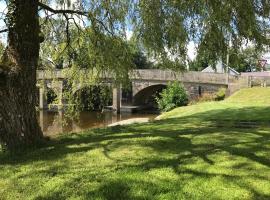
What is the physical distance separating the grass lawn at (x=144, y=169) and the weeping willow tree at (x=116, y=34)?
1010 mm

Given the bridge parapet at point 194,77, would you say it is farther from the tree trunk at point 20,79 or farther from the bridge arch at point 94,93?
the tree trunk at point 20,79

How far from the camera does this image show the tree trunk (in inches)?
384

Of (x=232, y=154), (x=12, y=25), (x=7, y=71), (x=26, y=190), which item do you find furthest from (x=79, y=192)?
(x=12, y=25)

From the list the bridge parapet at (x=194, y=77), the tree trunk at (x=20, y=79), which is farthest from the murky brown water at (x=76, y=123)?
the tree trunk at (x=20, y=79)

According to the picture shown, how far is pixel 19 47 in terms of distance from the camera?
10086 mm

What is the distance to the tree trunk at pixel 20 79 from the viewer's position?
32.0 ft

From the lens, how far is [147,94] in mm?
52469

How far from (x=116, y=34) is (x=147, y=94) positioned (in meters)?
39.6

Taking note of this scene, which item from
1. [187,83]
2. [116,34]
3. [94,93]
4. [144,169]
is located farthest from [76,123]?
[144,169]

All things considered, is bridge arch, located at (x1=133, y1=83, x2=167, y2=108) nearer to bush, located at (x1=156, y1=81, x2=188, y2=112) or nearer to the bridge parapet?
the bridge parapet

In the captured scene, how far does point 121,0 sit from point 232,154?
5815mm

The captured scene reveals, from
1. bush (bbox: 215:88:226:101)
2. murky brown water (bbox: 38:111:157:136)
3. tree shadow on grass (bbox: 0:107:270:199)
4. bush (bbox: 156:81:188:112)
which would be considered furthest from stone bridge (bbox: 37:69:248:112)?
tree shadow on grass (bbox: 0:107:270:199)

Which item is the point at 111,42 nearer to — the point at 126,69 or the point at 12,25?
the point at 126,69

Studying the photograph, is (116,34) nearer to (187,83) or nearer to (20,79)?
(20,79)
